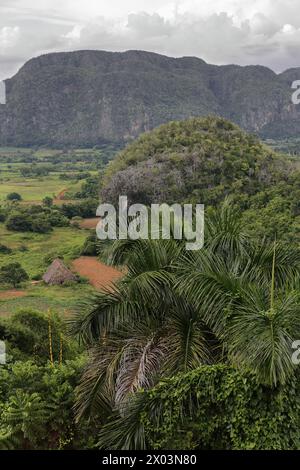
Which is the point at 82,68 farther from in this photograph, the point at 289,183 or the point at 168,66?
the point at 289,183

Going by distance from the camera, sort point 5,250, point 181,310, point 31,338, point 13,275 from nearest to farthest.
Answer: point 181,310
point 31,338
point 13,275
point 5,250

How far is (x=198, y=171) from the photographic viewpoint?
34.7 meters

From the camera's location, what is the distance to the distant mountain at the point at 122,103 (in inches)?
5960

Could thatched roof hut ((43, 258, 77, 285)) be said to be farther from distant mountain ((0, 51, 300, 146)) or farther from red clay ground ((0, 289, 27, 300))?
distant mountain ((0, 51, 300, 146))

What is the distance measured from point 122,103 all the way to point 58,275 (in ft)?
443

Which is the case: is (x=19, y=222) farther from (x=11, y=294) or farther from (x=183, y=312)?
(x=183, y=312)

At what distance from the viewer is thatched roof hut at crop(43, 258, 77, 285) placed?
82.9 ft

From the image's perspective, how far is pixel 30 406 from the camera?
509 centimetres

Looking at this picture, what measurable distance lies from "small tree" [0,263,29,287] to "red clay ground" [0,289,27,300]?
98 centimetres

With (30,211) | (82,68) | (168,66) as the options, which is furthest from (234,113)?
(30,211)

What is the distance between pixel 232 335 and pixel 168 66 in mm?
193045

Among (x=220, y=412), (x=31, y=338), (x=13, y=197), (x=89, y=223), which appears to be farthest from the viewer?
(x=13, y=197)

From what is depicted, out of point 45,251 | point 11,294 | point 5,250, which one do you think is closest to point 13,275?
point 11,294

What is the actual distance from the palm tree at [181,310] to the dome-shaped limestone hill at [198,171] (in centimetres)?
2747
